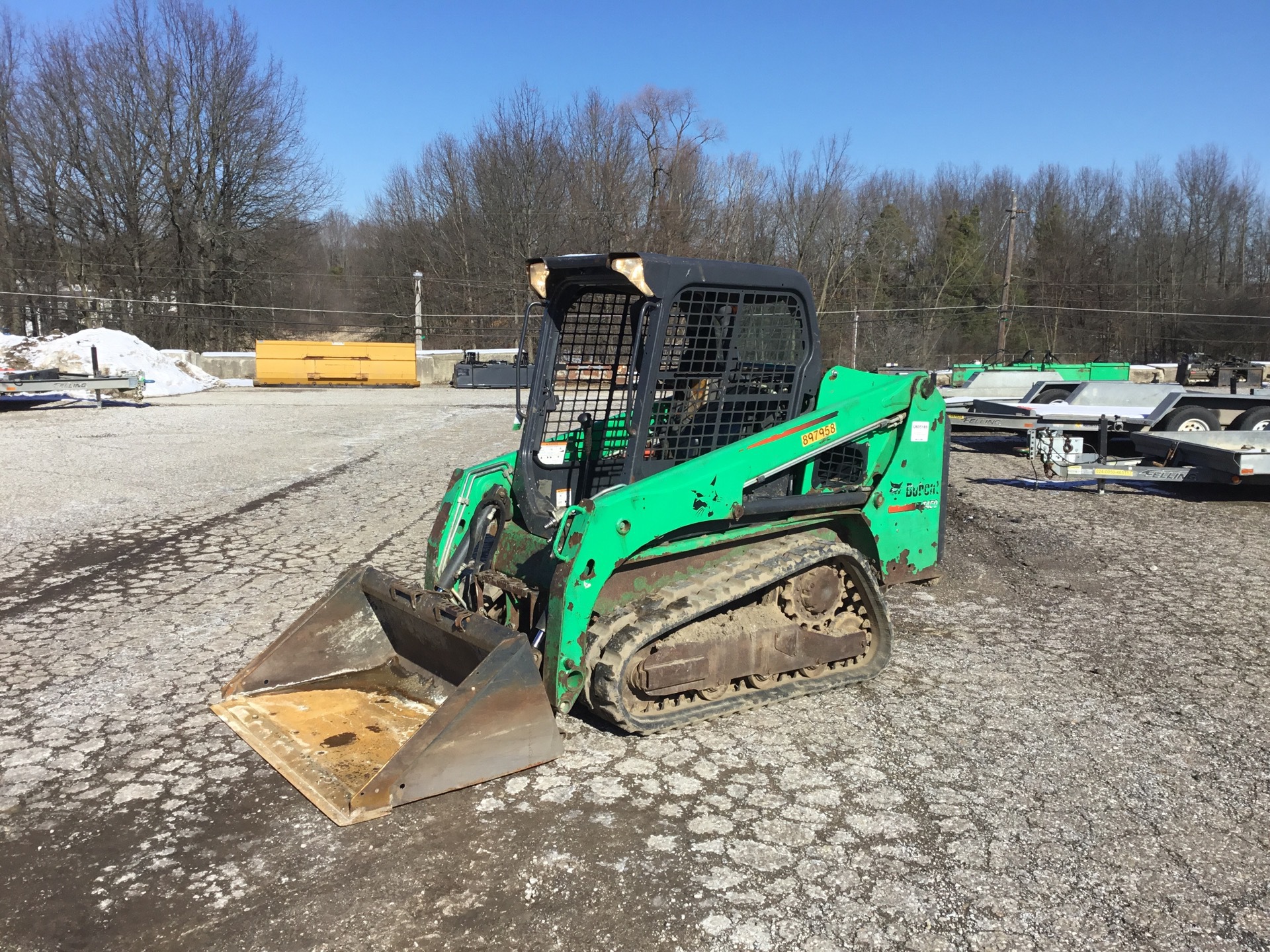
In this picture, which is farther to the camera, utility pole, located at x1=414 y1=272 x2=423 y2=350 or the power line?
utility pole, located at x1=414 y1=272 x2=423 y2=350

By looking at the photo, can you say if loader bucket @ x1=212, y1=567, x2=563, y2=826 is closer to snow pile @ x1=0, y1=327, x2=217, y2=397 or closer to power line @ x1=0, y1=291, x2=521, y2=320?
snow pile @ x1=0, y1=327, x2=217, y2=397

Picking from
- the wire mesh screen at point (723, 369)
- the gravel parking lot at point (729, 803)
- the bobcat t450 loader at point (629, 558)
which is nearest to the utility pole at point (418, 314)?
the gravel parking lot at point (729, 803)

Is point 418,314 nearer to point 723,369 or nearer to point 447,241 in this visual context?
point 447,241

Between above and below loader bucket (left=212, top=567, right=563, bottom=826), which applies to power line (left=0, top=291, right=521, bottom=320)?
above

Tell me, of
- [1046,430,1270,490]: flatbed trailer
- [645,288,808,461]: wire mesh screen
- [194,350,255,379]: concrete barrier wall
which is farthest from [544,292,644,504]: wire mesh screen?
[194,350,255,379]: concrete barrier wall

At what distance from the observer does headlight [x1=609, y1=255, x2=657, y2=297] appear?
13.8ft

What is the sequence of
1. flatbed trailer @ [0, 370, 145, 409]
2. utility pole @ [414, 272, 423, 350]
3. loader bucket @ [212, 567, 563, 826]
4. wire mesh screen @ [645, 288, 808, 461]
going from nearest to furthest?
loader bucket @ [212, 567, 563, 826], wire mesh screen @ [645, 288, 808, 461], flatbed trailer @ [0, 370, 145, 409], utility pole @ [414, 272, 423, 350]

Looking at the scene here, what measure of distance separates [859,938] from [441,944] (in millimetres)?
1255

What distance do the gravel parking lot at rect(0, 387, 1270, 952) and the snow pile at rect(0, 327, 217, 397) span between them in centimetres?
1873

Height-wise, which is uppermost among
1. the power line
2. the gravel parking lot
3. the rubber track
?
the power line

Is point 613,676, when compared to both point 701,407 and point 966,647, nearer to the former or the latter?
point 701,407

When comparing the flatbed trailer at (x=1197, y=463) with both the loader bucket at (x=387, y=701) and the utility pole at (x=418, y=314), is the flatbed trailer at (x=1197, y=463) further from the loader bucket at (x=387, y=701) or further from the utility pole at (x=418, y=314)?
the utility pole at (x=418, y=314)

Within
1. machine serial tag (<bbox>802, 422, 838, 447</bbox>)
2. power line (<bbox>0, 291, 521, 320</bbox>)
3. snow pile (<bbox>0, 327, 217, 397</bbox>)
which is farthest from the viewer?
power line (<bbox>0, 291, 521, 320</bbox>)

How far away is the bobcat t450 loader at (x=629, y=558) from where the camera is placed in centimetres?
398
